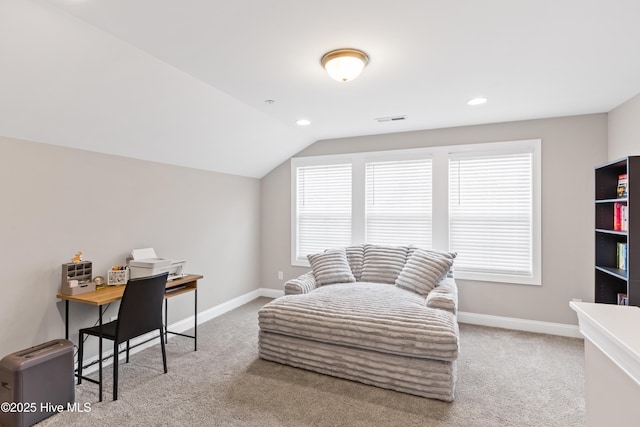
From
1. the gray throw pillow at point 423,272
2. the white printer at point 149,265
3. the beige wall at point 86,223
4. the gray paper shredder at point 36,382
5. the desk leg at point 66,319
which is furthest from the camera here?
the gray throw pillow at point 423,272

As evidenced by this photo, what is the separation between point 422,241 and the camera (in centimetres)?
427

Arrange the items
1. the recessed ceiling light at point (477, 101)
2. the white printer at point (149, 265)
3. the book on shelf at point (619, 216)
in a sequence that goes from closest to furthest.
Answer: the book on shelf at point (619, 216) < the white printer at point (149, 265) < the recessed ceiling light at point (477, 101)

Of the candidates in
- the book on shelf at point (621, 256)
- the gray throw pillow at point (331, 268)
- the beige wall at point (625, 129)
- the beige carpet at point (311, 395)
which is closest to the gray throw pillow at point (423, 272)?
the gray throw pillow at point (331, 268)

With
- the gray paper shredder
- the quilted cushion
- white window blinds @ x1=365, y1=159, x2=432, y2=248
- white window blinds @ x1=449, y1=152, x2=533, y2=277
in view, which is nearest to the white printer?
the gray paper shredder

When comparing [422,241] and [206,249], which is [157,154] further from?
[422,241]

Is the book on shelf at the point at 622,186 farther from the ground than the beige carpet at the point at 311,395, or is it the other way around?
the book on shelf at the point at 622,186

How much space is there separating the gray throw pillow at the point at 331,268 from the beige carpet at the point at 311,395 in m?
1.07

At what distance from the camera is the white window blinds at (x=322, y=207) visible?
471 cm

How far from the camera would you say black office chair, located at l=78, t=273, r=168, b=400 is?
7.65ft

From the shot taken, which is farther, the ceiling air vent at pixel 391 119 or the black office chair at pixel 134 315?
the ceiling air vent at pixel 391 119

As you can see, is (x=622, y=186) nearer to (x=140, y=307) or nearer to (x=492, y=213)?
(x=492, y=213)

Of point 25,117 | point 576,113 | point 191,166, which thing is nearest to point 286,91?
point 191,166

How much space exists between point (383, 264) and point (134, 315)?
2.56m

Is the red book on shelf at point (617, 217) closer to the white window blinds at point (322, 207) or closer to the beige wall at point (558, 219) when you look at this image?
the beige wall at point (558, 219)
